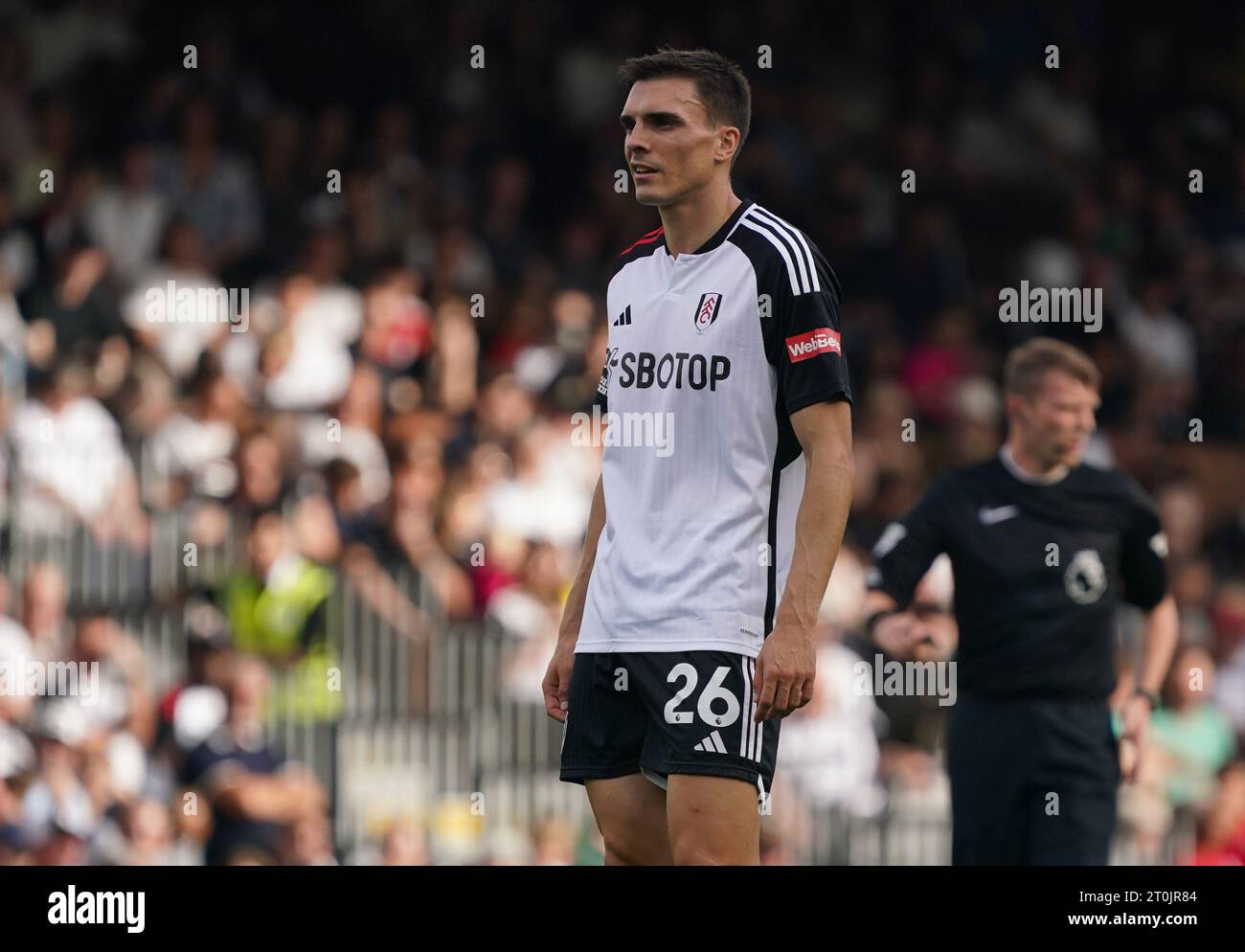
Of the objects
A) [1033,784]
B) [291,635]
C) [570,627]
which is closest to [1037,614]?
[1033,784]

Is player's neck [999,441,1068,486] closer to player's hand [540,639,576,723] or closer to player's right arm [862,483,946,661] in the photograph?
player's right arm [862,483,946,661]

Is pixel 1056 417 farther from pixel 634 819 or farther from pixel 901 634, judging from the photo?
pixel 634 819

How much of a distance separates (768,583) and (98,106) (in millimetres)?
9097

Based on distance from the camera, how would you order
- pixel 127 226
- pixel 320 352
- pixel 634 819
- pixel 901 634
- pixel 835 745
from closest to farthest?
pixel 634 819
pixel 901 634
pixel 835 745
pixel 320 352
pixel 127 226

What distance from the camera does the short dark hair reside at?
16.9ft

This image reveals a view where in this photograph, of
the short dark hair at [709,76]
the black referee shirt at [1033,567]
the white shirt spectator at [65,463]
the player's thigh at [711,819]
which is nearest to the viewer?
the player's thigh at [711,819]

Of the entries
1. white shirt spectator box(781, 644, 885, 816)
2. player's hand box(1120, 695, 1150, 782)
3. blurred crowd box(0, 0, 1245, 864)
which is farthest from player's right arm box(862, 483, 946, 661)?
blurred crowd box(0, 0, 1245, 864)

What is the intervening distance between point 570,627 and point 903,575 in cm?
214

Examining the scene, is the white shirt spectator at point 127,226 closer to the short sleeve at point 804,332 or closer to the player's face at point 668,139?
the player's face at point 668,139

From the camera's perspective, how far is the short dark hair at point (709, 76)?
203 inches

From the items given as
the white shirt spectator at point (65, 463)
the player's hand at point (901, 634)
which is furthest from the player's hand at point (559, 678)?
the white shirt spectator at point (65, 463)

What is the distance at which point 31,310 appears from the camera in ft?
38.0

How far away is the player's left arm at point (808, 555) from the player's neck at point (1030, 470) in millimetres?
2660

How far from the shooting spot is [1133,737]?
7.10 meters
